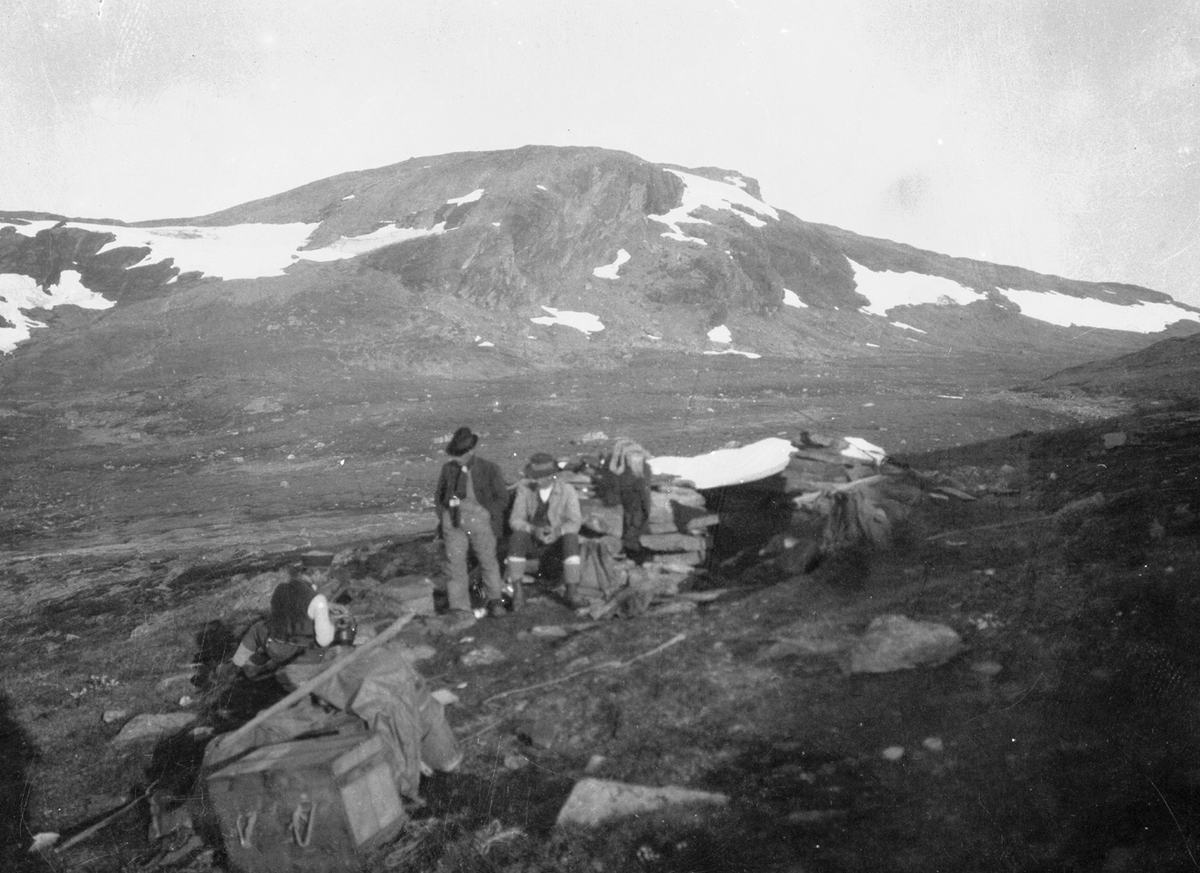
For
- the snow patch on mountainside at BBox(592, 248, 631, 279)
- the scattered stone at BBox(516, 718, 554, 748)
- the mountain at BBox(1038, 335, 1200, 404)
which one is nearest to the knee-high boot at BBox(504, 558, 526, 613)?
the scattered stone at BBox(516, 718, 554, 748)

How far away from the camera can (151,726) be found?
17.6ft

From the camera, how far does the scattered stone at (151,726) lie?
5.26 m

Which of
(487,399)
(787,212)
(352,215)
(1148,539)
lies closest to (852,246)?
→ (787,212)

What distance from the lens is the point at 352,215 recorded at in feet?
163

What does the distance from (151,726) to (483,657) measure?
237 cm

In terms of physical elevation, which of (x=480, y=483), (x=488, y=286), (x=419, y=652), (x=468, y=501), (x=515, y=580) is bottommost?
(x=419, y=652)

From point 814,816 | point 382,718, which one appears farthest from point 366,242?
point 814,816

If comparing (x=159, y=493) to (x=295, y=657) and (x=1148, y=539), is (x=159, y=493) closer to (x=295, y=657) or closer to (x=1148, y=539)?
(x=295, y=657)

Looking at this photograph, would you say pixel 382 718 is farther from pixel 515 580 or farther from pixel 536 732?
pixel 515 580

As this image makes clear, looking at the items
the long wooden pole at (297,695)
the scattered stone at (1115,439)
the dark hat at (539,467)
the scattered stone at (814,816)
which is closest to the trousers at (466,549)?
the dark hat at (539,467)

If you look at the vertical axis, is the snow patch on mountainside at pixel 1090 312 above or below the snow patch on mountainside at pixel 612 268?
below

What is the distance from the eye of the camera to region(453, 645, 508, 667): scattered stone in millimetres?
5977

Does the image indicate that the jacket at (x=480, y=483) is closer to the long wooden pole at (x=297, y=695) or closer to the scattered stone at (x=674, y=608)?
the scattered stone at (x=674, y=608)

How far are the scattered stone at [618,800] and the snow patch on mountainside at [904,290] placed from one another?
173 feet
